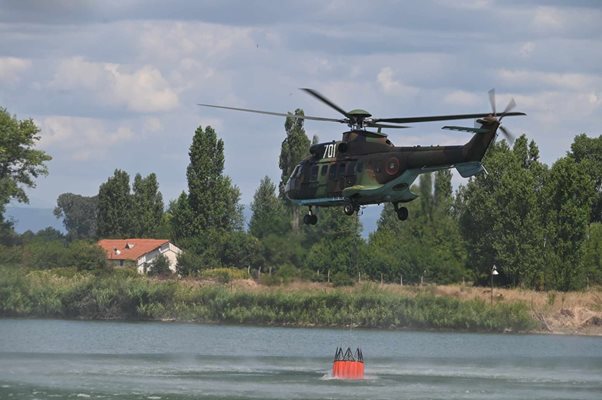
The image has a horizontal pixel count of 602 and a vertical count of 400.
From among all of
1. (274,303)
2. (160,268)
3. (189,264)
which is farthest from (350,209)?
(160,268)

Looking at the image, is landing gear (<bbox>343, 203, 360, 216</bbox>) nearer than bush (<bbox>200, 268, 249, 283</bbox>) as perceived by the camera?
Yes

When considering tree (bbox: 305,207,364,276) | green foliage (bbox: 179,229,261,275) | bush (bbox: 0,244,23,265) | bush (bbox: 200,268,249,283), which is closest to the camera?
tree (bbox: 305,207,364,276)

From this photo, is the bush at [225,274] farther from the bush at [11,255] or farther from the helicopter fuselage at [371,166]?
the helicopter fuselage at [371,166]

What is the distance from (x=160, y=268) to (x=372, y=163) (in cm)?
6418

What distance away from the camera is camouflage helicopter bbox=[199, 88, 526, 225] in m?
53.3

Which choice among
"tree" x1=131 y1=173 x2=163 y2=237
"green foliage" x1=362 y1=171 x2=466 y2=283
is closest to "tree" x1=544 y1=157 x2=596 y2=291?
"green foliage" x1=362 y1=171 x2=466 y2=283

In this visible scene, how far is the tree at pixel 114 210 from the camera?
154000mm

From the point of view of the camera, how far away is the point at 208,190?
126375mm

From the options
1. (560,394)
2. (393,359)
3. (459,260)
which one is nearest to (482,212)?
(459,260)

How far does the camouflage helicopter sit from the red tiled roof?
71.2 metres

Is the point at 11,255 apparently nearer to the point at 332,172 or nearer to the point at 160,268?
the point at 160,268

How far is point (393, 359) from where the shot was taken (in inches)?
3241

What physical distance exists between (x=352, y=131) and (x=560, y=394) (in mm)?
17364

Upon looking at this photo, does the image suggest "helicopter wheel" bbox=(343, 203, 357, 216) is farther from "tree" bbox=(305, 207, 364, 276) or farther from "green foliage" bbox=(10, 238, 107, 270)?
"green foliage" bbox=(10, 238, 107, 270)
